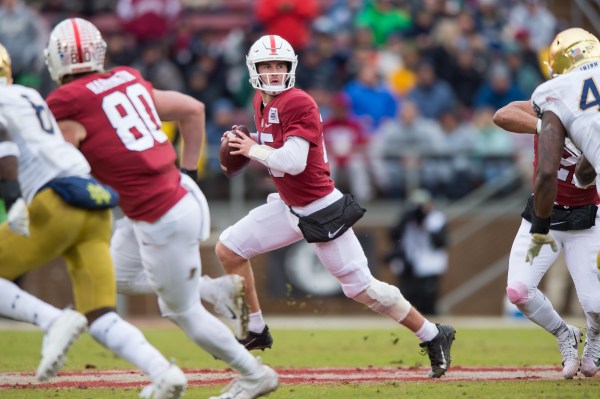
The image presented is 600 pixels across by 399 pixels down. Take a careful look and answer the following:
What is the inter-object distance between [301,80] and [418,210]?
247 centimetres

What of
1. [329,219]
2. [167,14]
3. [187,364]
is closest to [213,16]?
[167,14]

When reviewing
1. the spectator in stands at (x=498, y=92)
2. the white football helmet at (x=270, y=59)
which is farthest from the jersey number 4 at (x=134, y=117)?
the spectator in stands at (x=498, y=92)

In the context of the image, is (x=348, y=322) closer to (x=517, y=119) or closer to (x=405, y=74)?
(x=405, y=74)

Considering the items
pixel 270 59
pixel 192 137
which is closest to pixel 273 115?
pixel 270 59

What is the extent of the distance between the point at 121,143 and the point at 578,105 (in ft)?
8.87

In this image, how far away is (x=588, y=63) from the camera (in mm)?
6867

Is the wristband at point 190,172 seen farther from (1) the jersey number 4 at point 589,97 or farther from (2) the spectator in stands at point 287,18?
(2) the spectator in stands at point 287,18

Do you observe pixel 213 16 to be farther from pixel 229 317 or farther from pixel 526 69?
pixel 229 317

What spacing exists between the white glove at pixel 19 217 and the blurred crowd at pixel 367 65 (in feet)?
29.1

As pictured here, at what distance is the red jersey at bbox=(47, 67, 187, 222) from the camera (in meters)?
6.08

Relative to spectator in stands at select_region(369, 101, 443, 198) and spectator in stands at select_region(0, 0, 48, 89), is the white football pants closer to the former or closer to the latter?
spectator in stands at select_region(369, 101, 443, 198)

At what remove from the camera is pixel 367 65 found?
1543 centimetres

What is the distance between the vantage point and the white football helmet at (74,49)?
6168mm

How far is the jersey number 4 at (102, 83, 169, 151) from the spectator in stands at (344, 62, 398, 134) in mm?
8978
